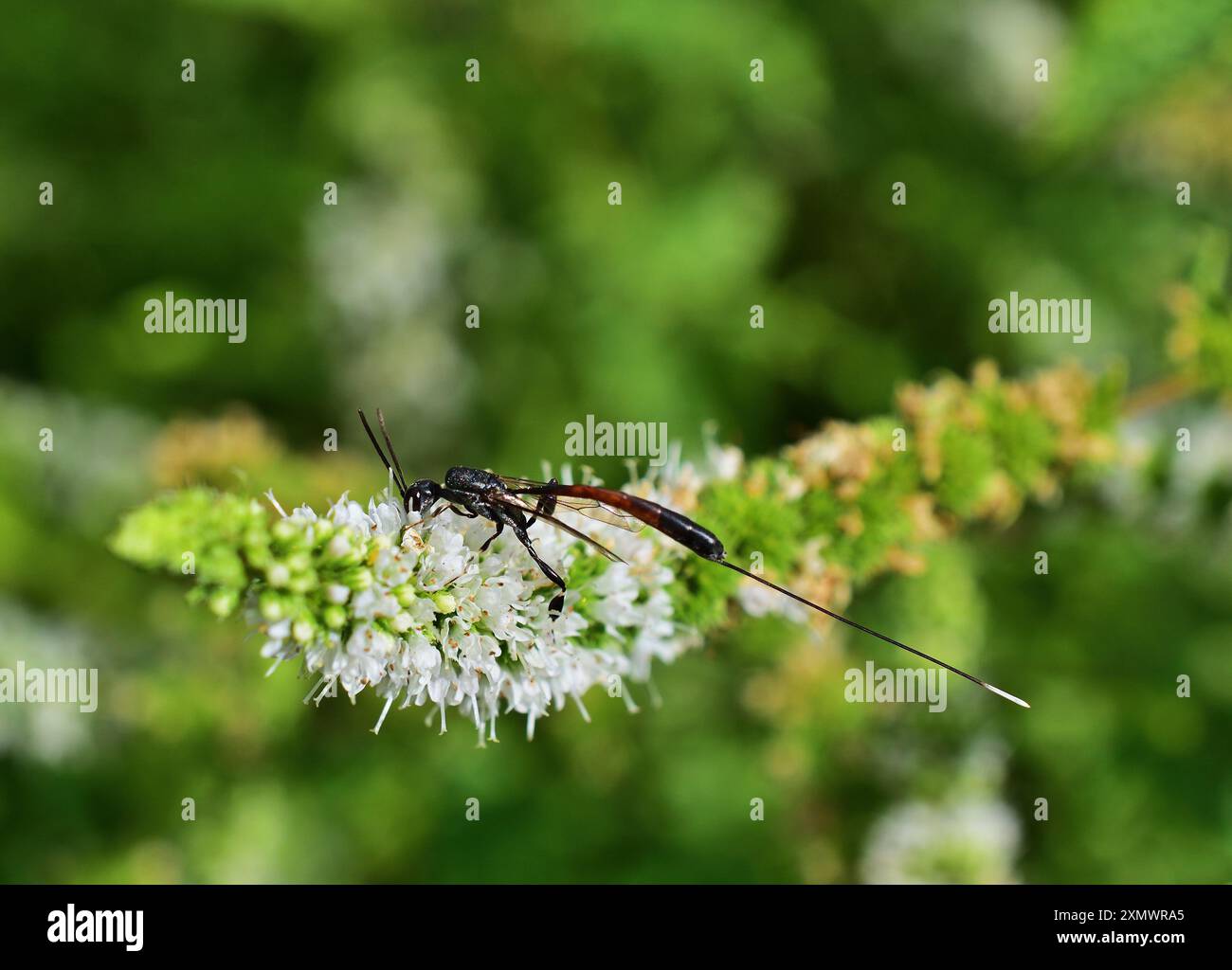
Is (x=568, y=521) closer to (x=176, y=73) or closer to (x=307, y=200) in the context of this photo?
(x=307, y=200)

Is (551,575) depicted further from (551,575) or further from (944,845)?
(944,845)

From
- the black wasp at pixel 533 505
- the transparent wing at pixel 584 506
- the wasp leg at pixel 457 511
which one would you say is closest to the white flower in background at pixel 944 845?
the black wasp at pixel 533 505

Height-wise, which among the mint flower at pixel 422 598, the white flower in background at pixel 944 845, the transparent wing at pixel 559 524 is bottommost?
the white flower in background at pixel 944 845

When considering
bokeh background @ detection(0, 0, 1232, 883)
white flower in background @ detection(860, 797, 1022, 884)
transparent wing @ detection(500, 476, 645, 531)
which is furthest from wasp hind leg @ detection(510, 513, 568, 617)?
white flower in background @ detection(860, 797, 1022, 884)

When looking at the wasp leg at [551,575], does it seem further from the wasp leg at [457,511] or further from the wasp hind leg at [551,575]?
the wasp leg at [457,511]

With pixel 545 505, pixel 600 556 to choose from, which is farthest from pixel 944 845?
pixel 545 505
